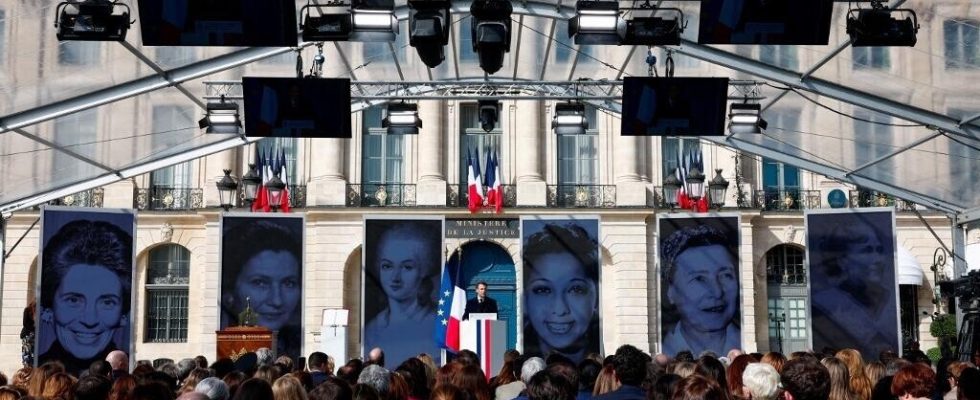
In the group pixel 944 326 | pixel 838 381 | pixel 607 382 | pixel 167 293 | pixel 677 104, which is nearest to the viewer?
pixel 838 381

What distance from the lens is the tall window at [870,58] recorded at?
13.8m

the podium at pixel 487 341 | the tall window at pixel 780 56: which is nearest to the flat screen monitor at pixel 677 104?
the tall window at pixel 780 56

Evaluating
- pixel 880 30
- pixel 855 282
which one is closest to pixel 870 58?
pixel 880 30

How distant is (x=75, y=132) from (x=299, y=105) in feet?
12.9

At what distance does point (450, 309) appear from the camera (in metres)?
18.4

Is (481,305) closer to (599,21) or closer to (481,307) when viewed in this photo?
(481,307)

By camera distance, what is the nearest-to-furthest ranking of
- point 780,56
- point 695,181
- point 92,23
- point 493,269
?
1. point 92,23
2. point 780,56
3. point 695,181
4. point 493,269

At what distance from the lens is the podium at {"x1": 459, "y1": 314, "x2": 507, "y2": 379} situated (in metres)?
15.5

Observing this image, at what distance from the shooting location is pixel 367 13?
1277 centimetres

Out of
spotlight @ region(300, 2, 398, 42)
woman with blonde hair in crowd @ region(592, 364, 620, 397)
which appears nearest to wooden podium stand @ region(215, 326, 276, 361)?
spotlight @ region(300, 2, 398, 42)

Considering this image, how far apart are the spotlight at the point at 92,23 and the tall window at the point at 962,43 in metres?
8.92

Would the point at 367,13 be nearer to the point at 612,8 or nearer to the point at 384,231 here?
the point at 612,8

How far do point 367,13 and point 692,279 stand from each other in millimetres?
9143

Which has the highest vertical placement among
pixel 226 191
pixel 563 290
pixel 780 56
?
pixel 780 56
